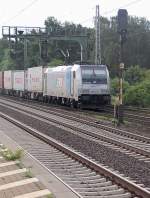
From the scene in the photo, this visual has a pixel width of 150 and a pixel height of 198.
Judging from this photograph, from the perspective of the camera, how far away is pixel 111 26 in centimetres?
10969

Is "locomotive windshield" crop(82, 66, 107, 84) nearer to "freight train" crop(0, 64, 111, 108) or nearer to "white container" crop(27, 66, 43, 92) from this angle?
"freight train" crop(0, 64, 111, 108)

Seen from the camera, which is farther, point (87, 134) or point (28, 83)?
point (28, 83)

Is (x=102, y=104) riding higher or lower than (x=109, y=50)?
lower

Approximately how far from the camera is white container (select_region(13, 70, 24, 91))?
194ft

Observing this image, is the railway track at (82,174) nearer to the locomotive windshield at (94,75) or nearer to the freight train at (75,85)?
the freight train at (75,85)

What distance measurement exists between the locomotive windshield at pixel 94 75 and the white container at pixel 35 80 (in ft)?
43.0

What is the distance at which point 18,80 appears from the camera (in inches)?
2393

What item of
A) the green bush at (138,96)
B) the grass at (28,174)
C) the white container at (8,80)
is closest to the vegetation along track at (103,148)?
the grass at (28,174)

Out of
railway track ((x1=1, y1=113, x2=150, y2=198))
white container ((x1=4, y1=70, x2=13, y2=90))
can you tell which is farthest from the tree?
railway track ((x1=1, y1=113, x2=150, y2=198))

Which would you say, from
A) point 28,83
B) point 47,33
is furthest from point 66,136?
point 47,33

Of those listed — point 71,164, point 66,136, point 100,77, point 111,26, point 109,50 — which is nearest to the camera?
point 71,164

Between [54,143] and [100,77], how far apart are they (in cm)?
1796

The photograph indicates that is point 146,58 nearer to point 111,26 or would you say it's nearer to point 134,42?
point 134,42

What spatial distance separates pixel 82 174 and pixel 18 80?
49896 mm
